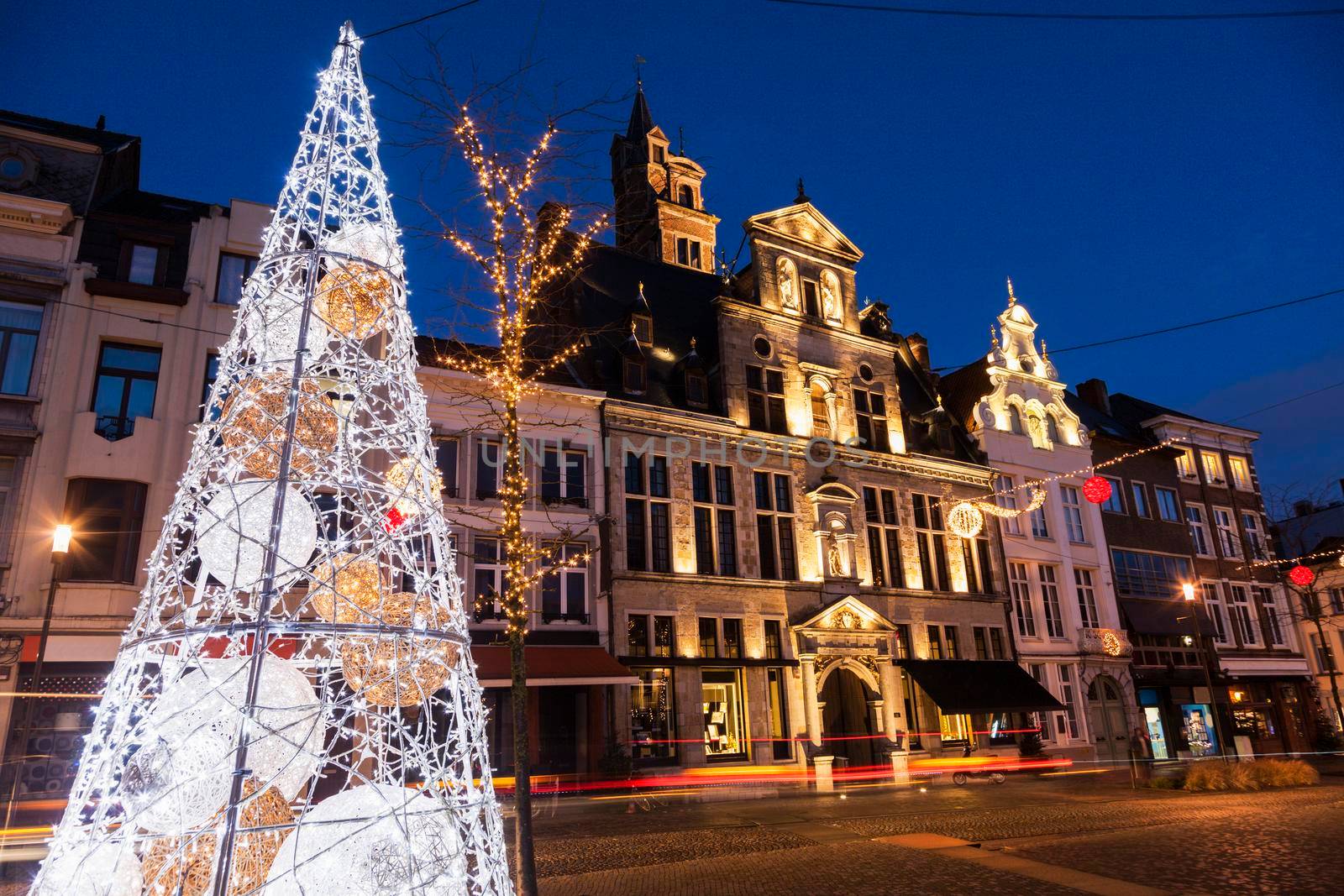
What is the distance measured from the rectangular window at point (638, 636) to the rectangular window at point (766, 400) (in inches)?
260

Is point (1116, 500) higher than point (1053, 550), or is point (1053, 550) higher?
point (1116, 500)

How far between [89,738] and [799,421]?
2133 cm

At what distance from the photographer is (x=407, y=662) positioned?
4.36 metres

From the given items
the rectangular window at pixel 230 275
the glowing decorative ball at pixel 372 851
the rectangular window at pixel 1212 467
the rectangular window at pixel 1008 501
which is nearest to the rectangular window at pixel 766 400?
the rectangular window at pixel 1008 501

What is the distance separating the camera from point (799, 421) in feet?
79.8

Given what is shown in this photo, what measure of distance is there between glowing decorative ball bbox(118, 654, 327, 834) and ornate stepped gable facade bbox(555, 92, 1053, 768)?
14799mm

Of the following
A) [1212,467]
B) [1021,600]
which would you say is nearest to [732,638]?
[1021,600]

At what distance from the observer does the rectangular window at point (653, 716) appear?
62.0 ft

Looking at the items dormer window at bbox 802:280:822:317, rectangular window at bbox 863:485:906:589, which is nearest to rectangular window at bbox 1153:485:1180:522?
rectangular window at bbox 863:485:906:589

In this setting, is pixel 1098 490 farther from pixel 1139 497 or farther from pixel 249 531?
A: pixel 249 531

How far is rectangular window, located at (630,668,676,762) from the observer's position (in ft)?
62.0

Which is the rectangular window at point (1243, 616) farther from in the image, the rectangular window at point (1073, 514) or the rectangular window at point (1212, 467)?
the rectangular window at point (1073, 514)

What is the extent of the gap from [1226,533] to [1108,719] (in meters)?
11.1

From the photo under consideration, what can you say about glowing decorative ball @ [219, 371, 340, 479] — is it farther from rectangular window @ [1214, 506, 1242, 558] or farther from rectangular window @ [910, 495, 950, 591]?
rectangular window @ [1214, 506, 1242, 558]
